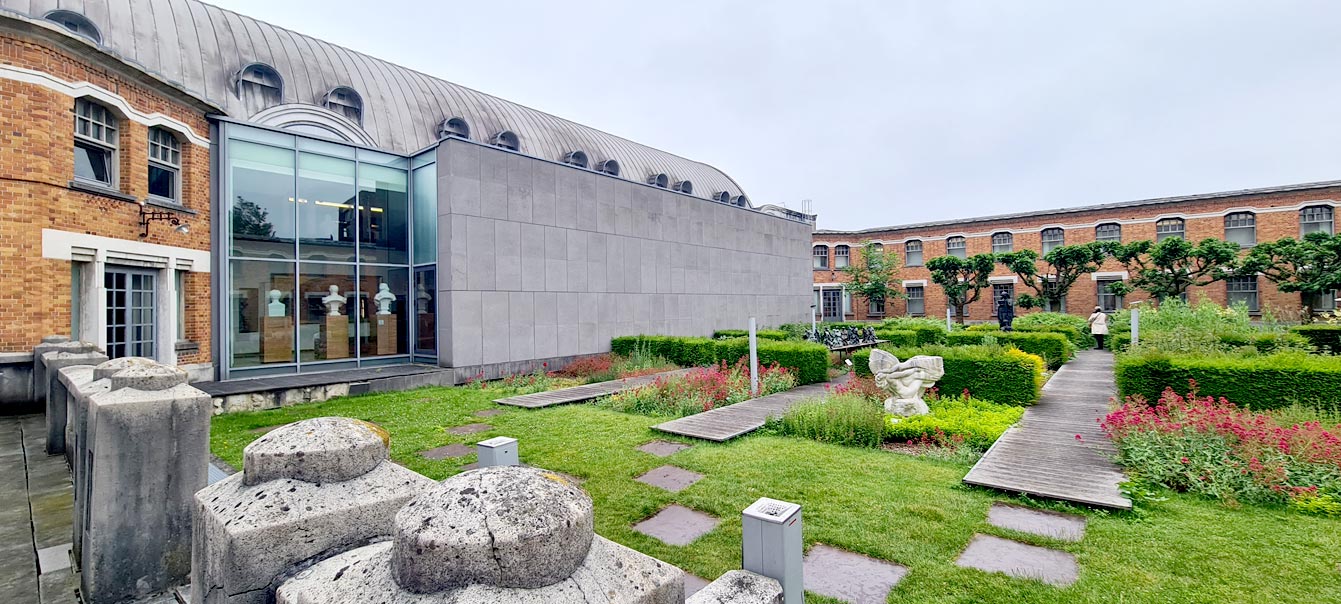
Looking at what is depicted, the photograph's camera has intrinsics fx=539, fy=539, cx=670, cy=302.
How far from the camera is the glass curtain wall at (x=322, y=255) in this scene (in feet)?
38.0

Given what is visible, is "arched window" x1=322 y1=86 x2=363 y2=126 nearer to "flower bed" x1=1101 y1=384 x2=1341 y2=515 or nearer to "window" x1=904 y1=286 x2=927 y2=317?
"flower bed" x1=1101 y1=384 x2=1341 y2=515

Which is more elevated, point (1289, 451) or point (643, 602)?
point (643, 602)

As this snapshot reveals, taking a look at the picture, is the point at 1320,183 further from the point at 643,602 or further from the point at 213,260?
the point at 213,260

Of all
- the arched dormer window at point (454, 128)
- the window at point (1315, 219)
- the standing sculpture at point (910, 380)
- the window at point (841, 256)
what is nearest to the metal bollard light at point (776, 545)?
the standing sculpture at point (910, 380)

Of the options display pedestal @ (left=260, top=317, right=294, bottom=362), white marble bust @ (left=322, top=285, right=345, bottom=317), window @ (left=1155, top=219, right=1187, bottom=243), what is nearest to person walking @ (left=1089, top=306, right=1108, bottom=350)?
window @ (left=1155, top=219, right=1187, bottom=243)

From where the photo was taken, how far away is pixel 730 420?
8.30m

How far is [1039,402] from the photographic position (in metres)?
9.45

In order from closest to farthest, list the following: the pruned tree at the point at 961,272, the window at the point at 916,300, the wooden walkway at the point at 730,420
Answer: the wooden walkway at the point at 730,420 < the pruned tree at the point at 961,272 < the window at the point at 916,300

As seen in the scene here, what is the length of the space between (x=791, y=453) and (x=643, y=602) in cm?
555

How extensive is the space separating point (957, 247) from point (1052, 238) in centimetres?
504

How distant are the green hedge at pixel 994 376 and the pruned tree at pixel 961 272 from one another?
22978mm

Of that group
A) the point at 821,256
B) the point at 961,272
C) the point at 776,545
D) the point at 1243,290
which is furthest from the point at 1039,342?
the point at 821,256

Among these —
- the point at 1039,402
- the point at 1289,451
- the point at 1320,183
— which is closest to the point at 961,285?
the point at 1320,183

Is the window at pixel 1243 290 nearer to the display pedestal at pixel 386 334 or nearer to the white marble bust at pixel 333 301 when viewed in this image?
the display pedestal at pixel 386 334
